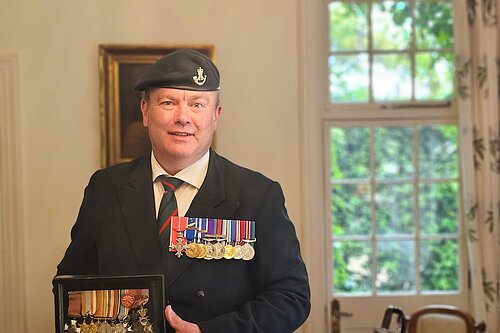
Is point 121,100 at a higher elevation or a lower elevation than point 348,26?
lower

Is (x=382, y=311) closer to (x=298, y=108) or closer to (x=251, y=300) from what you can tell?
(x=298, y=108)

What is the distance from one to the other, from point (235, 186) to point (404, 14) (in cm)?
184

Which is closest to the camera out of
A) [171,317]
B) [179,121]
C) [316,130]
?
[171,317]

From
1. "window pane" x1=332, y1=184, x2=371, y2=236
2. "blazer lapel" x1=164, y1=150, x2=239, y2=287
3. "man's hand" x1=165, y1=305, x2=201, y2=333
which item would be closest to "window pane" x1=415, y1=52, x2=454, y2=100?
"window pane" x1=332, y1=184, x2=371, y2=236

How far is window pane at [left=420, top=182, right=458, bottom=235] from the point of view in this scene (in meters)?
3.66

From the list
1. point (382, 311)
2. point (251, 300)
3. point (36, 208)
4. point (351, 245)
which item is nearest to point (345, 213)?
point (351, 245)

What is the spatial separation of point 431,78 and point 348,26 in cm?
45

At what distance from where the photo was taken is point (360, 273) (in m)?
3.64

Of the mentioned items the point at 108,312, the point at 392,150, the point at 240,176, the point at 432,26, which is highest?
the point at 432,26

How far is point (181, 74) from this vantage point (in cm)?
208

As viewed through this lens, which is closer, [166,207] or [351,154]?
[166,207]

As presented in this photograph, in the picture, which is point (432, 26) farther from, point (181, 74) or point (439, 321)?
point (181, 74)

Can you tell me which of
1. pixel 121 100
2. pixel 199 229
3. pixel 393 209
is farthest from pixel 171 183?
pixel 393 209

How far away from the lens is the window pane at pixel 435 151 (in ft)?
12.0
